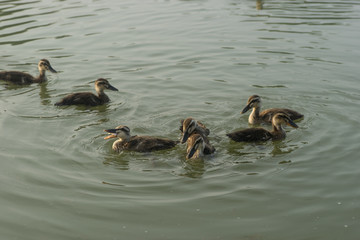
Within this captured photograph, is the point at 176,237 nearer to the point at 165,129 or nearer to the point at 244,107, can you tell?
the point at 165,129

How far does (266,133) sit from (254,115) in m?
0.91

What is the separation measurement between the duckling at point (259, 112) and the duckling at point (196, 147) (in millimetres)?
1574

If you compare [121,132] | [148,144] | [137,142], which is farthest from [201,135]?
[121,132]

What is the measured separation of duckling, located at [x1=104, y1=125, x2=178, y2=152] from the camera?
301 inches

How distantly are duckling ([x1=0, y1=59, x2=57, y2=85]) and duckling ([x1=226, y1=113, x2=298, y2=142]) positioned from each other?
4.80 metres

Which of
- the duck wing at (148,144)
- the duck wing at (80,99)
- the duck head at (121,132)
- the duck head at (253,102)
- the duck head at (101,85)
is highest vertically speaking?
the duck head at (101,85)

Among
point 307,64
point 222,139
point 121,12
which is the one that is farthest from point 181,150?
point 121,12

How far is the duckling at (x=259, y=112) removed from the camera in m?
8.73

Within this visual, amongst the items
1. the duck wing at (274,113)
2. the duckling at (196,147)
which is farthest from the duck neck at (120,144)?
the duck wing at (274,113)

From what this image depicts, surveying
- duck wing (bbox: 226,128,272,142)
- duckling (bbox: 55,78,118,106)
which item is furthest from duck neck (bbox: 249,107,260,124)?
duckling (bbox: 55,78,118,106)

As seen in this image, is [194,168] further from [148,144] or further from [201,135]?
[148,144]

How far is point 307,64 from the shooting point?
1141cm

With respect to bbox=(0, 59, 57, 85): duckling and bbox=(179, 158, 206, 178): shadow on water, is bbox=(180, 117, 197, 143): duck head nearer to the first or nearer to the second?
bbox=(179, 158, 206, 178): shadow on water

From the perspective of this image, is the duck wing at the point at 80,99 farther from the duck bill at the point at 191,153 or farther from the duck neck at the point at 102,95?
the duck bill at the point at 191,153
